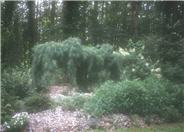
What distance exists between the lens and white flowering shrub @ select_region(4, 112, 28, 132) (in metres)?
3.29

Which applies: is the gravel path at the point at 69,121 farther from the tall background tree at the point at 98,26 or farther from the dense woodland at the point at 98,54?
the tall background tree at the point at 98,26

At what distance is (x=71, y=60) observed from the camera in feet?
6.52

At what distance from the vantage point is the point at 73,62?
1997 mm

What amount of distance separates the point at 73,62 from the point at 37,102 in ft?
8.34

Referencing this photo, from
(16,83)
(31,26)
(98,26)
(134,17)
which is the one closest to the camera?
(98,26)

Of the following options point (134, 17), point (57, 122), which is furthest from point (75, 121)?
point (134, 17)

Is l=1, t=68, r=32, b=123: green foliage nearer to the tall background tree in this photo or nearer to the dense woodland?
the dense woodland

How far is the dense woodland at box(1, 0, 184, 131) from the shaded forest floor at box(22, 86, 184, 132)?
0.16 metres

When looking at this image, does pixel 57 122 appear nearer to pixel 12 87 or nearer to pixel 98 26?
pixel 12 87

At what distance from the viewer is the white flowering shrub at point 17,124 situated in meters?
3.29

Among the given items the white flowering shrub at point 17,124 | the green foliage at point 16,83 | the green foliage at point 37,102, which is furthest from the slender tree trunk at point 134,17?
the white flowering shrub at point 17,124

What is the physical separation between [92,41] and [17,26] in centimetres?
196

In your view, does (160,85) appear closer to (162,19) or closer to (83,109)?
(162,19)

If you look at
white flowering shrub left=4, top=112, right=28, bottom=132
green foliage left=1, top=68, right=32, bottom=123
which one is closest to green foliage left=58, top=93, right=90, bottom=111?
green foliage left=1, top=68, right=32, bottom=123
